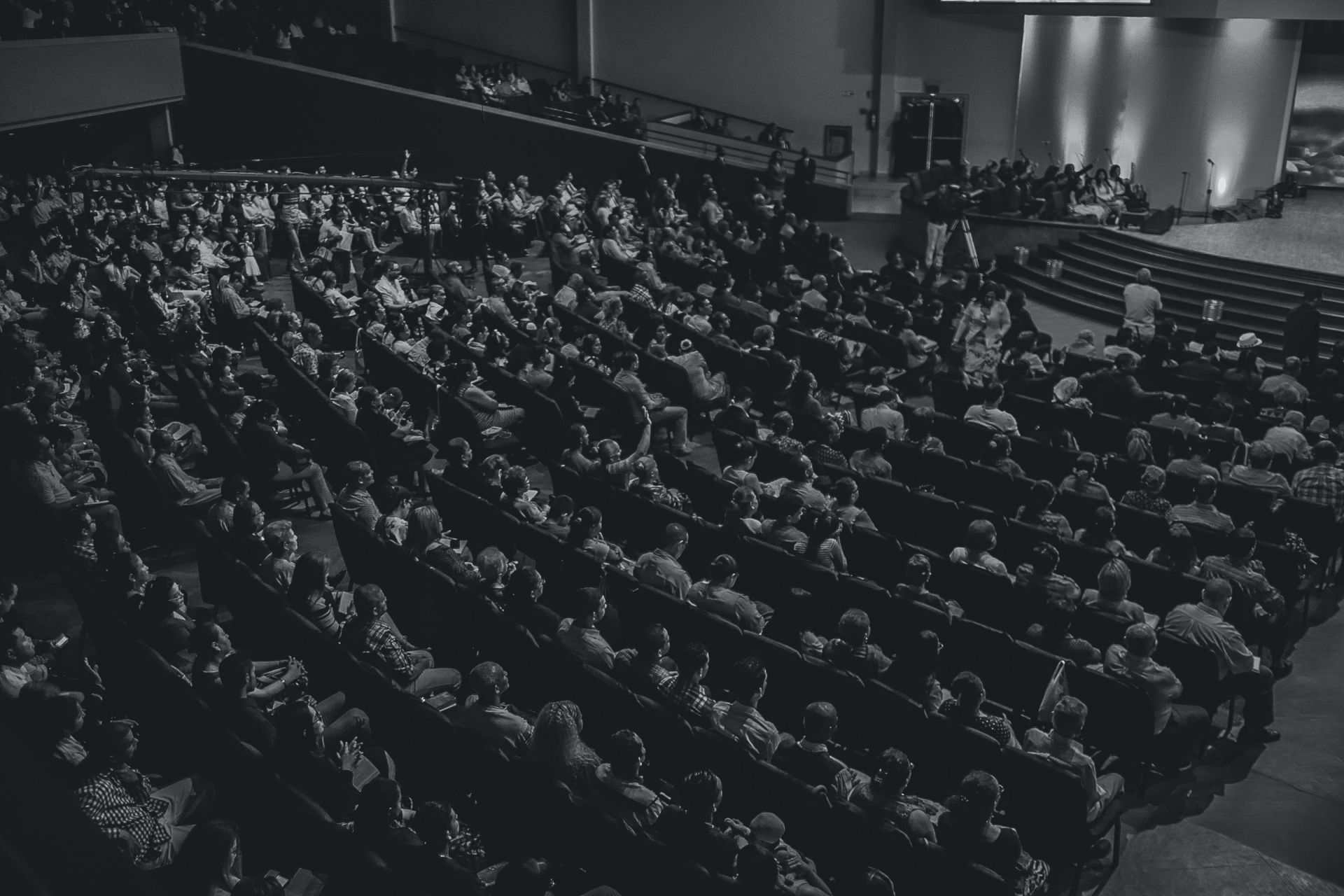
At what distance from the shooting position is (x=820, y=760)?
469 cm

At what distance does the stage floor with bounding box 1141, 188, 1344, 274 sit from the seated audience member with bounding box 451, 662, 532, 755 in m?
13.6

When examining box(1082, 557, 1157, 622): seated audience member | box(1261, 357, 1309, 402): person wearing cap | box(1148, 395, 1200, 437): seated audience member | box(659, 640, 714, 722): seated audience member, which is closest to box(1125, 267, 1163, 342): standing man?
box(1261, 357, 1309, 402): person wearing cap

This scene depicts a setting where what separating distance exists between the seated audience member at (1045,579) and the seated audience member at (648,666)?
7.04 ft

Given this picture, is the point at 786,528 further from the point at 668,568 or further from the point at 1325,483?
the point at 1325,483

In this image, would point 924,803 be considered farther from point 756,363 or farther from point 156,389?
point 156,389

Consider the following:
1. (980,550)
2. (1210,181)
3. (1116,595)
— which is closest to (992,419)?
(980,550)

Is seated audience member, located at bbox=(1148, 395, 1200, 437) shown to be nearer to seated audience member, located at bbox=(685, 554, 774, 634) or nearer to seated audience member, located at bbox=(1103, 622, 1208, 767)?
seated audience member, located at bbox=(1103, 622, 1208, 767)

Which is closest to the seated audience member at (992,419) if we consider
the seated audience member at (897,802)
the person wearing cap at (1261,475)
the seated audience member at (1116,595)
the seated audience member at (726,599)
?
the person wearing cap at (1261,475)

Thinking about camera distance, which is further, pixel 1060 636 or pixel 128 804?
pixel 1060 636

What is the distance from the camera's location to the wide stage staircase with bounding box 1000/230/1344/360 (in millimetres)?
13953

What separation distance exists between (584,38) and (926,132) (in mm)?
7230

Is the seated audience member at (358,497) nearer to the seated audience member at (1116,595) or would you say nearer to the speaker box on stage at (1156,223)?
the seated audience member at (1116,595)

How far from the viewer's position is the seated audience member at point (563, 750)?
4.52 meters

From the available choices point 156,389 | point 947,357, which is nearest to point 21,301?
point 156,389
